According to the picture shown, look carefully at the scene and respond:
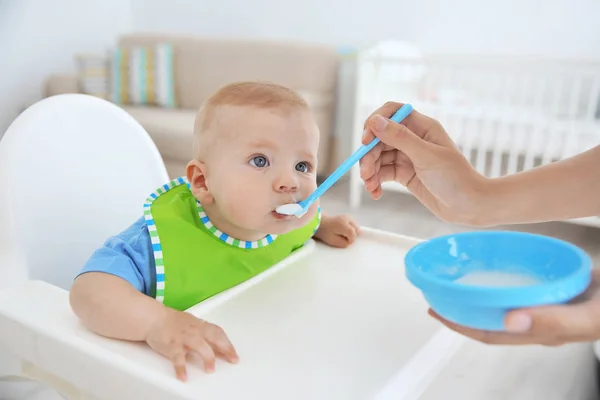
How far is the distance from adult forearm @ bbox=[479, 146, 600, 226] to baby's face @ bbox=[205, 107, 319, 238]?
0.22m

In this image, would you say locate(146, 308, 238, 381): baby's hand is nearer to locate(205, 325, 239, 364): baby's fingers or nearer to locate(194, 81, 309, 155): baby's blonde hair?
locate(205, 325, 239, 364): baby's fingers

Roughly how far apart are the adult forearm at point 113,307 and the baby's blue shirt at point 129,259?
13 millimetres

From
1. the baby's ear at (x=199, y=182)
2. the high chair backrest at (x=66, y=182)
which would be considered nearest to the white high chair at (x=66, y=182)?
the high chair backrest at (x=66, y=182)

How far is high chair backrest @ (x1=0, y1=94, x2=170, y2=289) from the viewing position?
84 centimetres

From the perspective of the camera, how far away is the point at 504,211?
2.38 ft

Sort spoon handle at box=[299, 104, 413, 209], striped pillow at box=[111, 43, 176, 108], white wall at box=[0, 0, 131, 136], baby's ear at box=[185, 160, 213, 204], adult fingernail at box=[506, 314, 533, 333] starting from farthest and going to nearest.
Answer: white wall at box=[0, 0, 131, 136] → striped pillow at box=[111, 43, 176, 108] → baby's ear at box=[185, 160, 213, 204] → spoon handle at box=[299, 104, 413, 209] → adult fingernail at box=[506, 314, 533, 333]

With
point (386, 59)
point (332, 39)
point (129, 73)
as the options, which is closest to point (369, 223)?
point (386, 59)

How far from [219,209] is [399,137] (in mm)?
257

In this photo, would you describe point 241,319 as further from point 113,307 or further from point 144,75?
point 144,75

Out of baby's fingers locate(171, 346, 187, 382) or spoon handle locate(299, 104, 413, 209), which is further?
spoon handle locate(299, 104, 413, 209)

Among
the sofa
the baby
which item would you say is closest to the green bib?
the baby

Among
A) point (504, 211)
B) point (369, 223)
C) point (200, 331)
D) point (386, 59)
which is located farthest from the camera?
point (386, 59)

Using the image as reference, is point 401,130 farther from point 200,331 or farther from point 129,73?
point 129,73

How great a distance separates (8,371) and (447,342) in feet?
1.64
